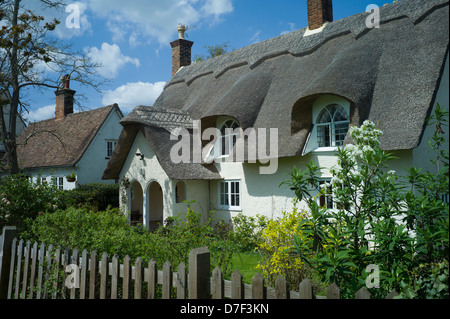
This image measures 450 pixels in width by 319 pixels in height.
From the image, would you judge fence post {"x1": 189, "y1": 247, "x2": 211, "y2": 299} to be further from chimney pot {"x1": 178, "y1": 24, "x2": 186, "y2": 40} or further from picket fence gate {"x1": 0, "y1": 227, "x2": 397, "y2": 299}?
chimney pot {"x1": 178, "y1": 24, "x2": 186, "y2": 40}

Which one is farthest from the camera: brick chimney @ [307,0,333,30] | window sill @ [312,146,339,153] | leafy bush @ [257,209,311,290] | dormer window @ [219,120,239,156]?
brick chimney @ [307,0,333,30]

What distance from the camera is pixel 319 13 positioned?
15.1 m

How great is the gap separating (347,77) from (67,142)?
1925 centimetres

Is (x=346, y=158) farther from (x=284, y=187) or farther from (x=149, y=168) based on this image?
(x=149, y=168)

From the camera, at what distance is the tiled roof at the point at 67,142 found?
73.0 ft

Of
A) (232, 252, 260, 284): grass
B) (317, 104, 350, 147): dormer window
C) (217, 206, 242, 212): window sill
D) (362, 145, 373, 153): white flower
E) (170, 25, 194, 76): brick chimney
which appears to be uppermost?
(170, 25, 194, 76): brick chimney

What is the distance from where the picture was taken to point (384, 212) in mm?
3781

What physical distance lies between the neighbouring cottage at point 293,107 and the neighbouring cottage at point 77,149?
234 inches

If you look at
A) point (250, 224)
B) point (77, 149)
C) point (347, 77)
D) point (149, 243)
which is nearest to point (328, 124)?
point (347, 77)

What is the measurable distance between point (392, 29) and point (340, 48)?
5.97 ft

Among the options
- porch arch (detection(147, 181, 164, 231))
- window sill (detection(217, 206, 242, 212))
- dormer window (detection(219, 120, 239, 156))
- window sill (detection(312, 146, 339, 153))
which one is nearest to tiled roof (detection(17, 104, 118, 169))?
porch arch (detection(147, 181, 164, 231))

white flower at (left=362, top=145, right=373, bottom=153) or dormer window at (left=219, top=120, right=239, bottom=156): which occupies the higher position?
dormer window at (left=219, top=120, right=239, bottom=156)

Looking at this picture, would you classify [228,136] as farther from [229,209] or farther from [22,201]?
[22,201]

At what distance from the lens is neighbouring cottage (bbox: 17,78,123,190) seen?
71.8 feet
